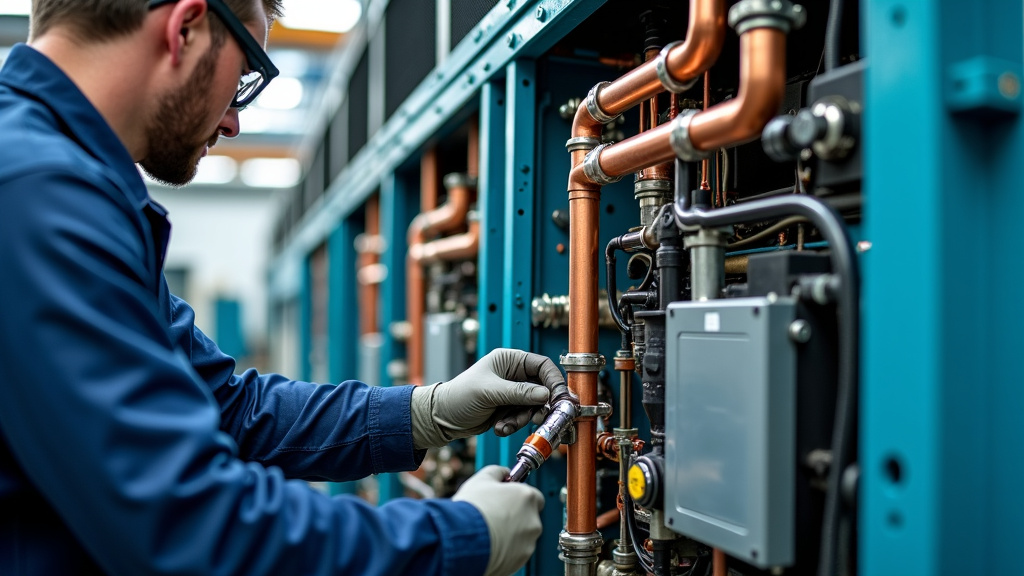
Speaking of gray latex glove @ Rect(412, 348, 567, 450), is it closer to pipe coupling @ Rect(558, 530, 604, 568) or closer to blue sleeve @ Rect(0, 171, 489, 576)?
pipe coupling @ Rect(558, 530, 604, 568)

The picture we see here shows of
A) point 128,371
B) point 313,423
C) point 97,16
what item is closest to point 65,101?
point 97,16

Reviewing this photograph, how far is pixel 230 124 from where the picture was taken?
1.05 metres

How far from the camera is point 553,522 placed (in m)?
1.36

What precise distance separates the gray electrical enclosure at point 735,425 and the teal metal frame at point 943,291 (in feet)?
0.32

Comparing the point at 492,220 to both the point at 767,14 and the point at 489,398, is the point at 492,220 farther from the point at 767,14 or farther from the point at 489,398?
the point at 767,14

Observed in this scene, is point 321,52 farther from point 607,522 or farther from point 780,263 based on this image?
point 780,263

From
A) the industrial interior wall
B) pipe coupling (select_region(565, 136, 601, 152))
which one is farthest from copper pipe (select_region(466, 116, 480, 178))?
pipe coupling (select_region(565, 136, 601, 152))

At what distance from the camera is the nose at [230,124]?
3.43ft

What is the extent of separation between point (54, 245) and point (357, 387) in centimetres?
63

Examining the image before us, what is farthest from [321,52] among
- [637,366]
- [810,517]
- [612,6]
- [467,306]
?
[810,517]

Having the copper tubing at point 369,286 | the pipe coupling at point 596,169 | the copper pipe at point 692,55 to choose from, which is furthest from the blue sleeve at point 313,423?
the copper tubing at point 369,286

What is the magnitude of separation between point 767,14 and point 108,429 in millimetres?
738

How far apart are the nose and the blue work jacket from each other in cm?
27

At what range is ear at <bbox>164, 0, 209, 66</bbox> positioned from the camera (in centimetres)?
81
